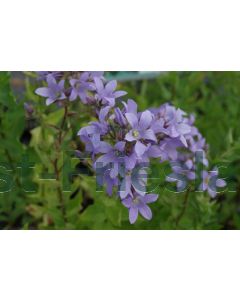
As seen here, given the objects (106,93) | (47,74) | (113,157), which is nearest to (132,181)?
(113,157)

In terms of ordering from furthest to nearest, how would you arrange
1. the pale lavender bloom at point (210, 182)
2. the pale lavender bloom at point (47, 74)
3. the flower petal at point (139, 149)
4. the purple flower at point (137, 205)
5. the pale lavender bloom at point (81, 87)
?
the pale lavender bloom at point (210, 182) < the pale lavender bloom at point (47, 74) < the pale lavender bloom at point (81, 87) < the purple flower at point (137, 205) < the flower petal at point (139, 149)

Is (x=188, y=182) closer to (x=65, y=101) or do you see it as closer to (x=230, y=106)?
(x=65, y=101)

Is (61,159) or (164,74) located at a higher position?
(164,74)

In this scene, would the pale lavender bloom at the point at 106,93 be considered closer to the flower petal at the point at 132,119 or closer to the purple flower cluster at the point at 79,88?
the purple flower cluster at the point at 79,88

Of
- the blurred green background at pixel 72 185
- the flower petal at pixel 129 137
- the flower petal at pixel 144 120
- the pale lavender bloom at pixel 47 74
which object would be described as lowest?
the blurred green background at pixel 72 185

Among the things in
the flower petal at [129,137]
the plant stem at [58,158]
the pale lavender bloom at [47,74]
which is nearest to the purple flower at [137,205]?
the flower petal at [129,137]

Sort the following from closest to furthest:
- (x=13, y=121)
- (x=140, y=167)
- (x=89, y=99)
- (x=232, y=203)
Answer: (x=140, y=167), (x=89, y=99), (x=13, y=121), (x=232, y=203)

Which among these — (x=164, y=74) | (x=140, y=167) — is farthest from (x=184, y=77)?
(x=140, y=167)

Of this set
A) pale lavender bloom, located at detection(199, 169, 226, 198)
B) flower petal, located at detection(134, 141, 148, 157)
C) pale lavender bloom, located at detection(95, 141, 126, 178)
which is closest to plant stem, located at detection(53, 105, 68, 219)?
pale lavender bloom, located at detection(95, 141, 126, 178)
